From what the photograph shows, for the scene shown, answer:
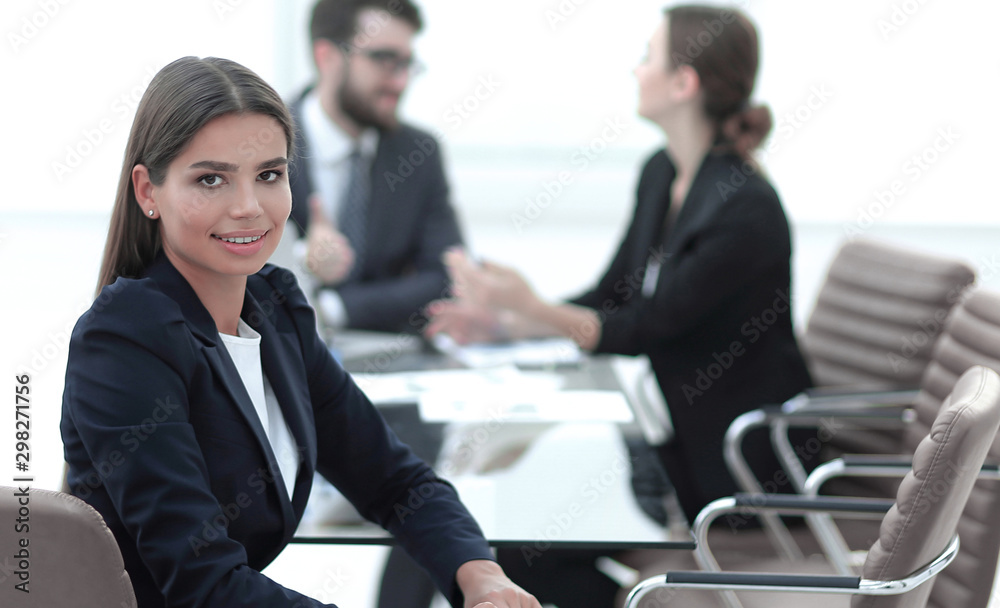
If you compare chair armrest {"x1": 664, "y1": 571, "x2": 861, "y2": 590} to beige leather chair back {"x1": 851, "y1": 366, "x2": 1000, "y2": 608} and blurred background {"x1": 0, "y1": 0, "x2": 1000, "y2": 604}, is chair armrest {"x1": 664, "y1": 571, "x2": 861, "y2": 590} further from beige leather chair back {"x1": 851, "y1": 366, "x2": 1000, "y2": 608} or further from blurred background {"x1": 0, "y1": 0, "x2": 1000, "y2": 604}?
blurred background {"x1": 0, "y1": 0, "x2": 1000, "y2": 604}

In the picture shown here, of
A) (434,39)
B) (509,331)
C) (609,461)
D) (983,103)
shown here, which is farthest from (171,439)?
(983,103)

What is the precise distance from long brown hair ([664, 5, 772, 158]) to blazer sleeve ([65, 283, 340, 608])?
1578 mm

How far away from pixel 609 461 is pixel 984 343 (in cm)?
78

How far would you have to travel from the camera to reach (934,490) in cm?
117

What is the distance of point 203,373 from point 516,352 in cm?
132

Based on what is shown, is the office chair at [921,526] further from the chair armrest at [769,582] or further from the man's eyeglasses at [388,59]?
the man's eyeglasses at [388,59]

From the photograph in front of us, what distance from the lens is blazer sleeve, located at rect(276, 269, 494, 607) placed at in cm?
127

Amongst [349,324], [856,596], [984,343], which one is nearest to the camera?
[856,596]

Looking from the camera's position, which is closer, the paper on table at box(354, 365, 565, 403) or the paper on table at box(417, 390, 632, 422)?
the paper on table at box(417, 390, 632, 422)

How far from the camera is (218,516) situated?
99 centimetres

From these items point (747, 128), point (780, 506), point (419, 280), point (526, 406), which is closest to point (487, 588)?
point (780, 506)

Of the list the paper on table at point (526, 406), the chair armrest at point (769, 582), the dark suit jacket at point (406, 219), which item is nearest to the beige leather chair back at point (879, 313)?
the paper on table at point (526, 406)

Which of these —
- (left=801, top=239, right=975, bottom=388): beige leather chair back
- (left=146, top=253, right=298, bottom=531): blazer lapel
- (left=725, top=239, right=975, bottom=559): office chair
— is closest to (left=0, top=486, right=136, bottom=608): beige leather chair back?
(left=146, top=253, right=298, bottom=531): blazer lapel

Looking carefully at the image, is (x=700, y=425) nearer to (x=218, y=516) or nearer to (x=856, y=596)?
(x=856, y=596)
